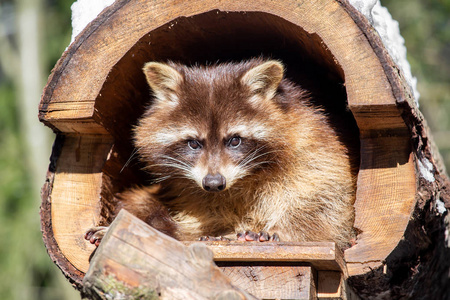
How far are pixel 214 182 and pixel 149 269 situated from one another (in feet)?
3.01

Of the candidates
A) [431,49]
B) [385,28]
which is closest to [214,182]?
[385,28]

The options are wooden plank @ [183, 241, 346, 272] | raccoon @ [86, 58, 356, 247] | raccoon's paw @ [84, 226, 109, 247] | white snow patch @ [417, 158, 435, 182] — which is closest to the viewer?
wooden plank @ [183, 241, 346, 272]

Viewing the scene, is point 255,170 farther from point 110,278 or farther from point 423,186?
point 110,278

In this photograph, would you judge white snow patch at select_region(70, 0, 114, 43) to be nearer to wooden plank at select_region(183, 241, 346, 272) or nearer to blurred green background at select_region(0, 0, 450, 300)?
wooden plank at select_region(183, 241, 346, 272)

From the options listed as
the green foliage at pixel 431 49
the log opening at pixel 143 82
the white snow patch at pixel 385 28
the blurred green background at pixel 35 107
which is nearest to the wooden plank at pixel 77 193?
the log opening at pixel 143 82

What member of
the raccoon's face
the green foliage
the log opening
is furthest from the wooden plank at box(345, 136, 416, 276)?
the green foliage

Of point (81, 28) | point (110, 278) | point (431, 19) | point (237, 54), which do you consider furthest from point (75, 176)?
point (431, 19)

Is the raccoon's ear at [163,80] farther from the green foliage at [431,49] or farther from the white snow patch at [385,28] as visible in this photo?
the green foliage at [431,49]

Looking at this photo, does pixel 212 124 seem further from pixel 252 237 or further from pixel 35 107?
pixel 35 107

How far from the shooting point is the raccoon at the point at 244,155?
3146mm

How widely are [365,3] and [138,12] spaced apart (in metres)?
1.12

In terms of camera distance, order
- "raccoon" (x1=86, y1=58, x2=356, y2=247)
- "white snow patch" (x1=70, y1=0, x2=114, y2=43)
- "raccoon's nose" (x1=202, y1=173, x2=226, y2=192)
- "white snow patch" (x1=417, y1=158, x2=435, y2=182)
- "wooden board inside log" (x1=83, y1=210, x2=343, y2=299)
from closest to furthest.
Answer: "wooden board inside log" (x1=83, y1=210, x2=343, y2=299), "white snow patch" (x1=417, y1=158, x2=435, y2=182), "raccoon's nose" (x1=202, y1=173, x2=226, y2=192), "raccoon" (x1=86, y1=58, x2=356, y2=247), "white snow patch" (x1=70, y1=0, x2=114, y2=43)

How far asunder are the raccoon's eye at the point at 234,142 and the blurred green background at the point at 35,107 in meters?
3.13

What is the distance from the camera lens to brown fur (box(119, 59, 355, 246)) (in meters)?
3.16
